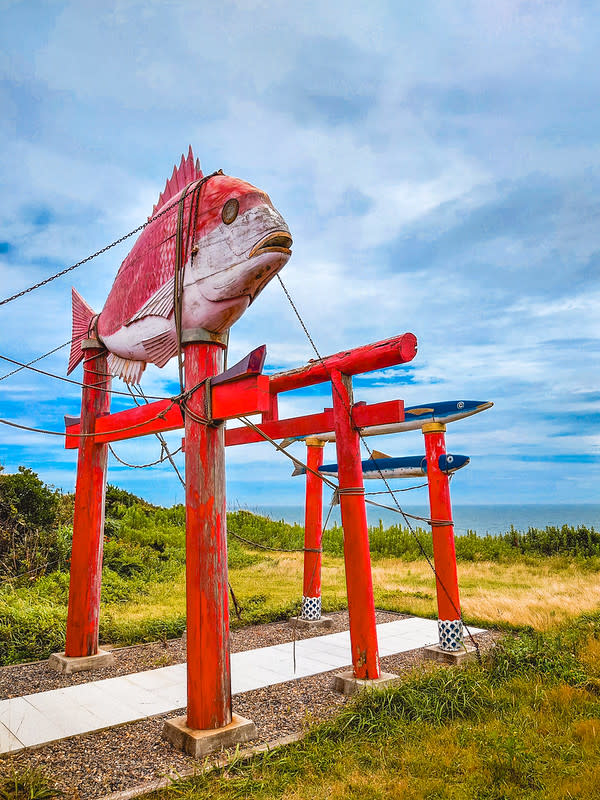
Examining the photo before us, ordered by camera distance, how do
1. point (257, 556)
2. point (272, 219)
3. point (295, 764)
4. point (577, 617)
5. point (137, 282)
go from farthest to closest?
point (257, 556)
point (577, 617)
point (137, 282)
point (272, 219)
point (295, 764)

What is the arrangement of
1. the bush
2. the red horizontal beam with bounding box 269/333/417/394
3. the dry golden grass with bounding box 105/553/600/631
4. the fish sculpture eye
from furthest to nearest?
the bush, the dry golden grass with bounding box 105/553/600/631, the red horizontal beam with bounding box 269/333/417/394, the fish sculpture eye

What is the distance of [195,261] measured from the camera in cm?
434

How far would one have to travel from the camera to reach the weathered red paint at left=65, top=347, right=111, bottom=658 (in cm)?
602

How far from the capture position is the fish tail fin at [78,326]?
21.4 feet

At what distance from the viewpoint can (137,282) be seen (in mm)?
5074

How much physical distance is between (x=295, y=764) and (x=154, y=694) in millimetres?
2049

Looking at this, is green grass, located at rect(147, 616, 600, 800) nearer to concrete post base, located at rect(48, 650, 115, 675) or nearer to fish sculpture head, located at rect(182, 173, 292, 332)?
concrete post base, located at rect(48, 650, 115, 675)

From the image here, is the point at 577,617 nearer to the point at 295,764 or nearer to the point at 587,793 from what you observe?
the point at 587,793

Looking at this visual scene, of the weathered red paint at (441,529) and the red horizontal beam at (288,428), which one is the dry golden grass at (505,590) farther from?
the red horizontal beam at (288,428)

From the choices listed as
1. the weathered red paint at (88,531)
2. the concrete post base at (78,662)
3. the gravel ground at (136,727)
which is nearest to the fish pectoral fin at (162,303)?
the weathered red paint at (88,531)

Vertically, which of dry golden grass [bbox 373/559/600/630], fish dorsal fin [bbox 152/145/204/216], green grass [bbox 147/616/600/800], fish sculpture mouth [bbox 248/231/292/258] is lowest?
green grass [bbox 147/616/600/800]

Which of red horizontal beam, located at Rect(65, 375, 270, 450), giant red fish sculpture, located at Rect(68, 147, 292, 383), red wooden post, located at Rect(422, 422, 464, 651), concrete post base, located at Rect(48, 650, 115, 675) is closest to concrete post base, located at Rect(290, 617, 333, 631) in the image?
red wooden post, located at Rect(422, 422, 464, 651)

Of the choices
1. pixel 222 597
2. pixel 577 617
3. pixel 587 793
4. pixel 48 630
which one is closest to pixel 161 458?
pixel 222 597

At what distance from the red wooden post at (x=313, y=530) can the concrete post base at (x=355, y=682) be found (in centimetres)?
223
